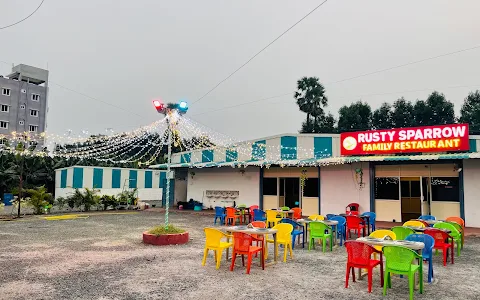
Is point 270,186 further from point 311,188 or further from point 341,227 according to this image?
point 341,227

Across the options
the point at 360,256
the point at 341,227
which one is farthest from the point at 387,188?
the point at 360,256

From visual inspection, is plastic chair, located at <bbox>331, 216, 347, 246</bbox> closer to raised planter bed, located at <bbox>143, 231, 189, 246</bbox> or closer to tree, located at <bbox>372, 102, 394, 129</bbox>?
raised planter bed, located at <bbox>143, 231, 189, 246</bbox>

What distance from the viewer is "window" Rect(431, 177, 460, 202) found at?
13.1 m

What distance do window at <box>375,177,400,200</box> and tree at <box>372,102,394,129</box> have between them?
26706 mm

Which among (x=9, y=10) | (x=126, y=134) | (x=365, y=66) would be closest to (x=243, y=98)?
(x=365, y=66)

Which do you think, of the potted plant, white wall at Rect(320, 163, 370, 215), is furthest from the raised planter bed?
white wall at Rect(320, 163, 370, 215)

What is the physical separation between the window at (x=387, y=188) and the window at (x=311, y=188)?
274 centimetres

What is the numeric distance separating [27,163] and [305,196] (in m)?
22.6

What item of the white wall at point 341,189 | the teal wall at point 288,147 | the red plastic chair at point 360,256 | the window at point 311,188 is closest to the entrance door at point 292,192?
the window at point 311,188

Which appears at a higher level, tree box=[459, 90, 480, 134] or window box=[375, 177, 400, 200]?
tree box=[459, 90, 480, 134]

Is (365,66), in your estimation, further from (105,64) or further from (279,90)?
(105,64)

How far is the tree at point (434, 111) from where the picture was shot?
120ft

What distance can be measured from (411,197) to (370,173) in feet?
5.82

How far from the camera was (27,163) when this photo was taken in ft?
91.0
